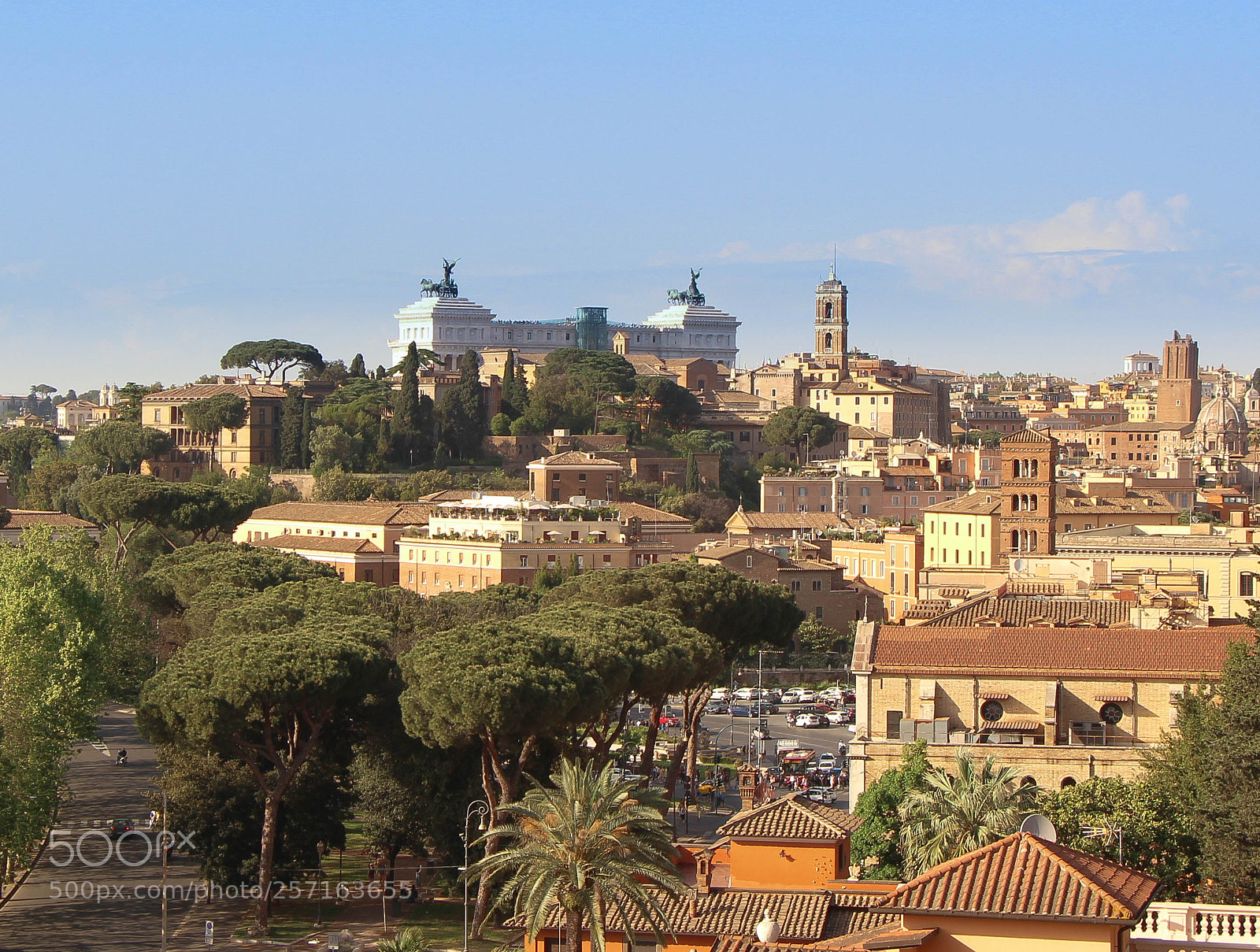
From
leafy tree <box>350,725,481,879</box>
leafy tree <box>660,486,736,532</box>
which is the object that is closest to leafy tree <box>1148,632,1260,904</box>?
leafy tree <box>350,725,481,879</box>

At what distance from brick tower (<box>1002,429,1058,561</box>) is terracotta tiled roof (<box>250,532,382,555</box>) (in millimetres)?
21400

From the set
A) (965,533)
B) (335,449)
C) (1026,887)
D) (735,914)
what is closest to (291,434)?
(335,449)

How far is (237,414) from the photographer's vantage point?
300ft

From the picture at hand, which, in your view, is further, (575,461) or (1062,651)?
(575,461)

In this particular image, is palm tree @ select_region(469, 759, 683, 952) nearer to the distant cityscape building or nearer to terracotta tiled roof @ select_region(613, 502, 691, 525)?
terracotta tiled roof @ select_region(613, 502, 691, 525)

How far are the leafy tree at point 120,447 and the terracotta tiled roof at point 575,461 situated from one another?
18.0 metres

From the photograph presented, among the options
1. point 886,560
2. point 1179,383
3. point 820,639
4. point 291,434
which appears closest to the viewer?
point 820,639

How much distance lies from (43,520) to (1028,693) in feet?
172

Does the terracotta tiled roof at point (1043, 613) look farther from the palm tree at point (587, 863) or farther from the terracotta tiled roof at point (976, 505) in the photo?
the terracotta tiled roof at point (976, 505)

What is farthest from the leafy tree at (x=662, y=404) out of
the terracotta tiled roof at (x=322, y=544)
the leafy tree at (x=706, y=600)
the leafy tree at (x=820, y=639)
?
the leafy tree at (x=706, y=600)

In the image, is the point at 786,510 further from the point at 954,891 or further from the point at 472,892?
the point at 954,891

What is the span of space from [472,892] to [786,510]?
60.6 m

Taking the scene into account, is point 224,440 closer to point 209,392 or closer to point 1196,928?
point 209,392

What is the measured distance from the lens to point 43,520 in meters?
73.7
